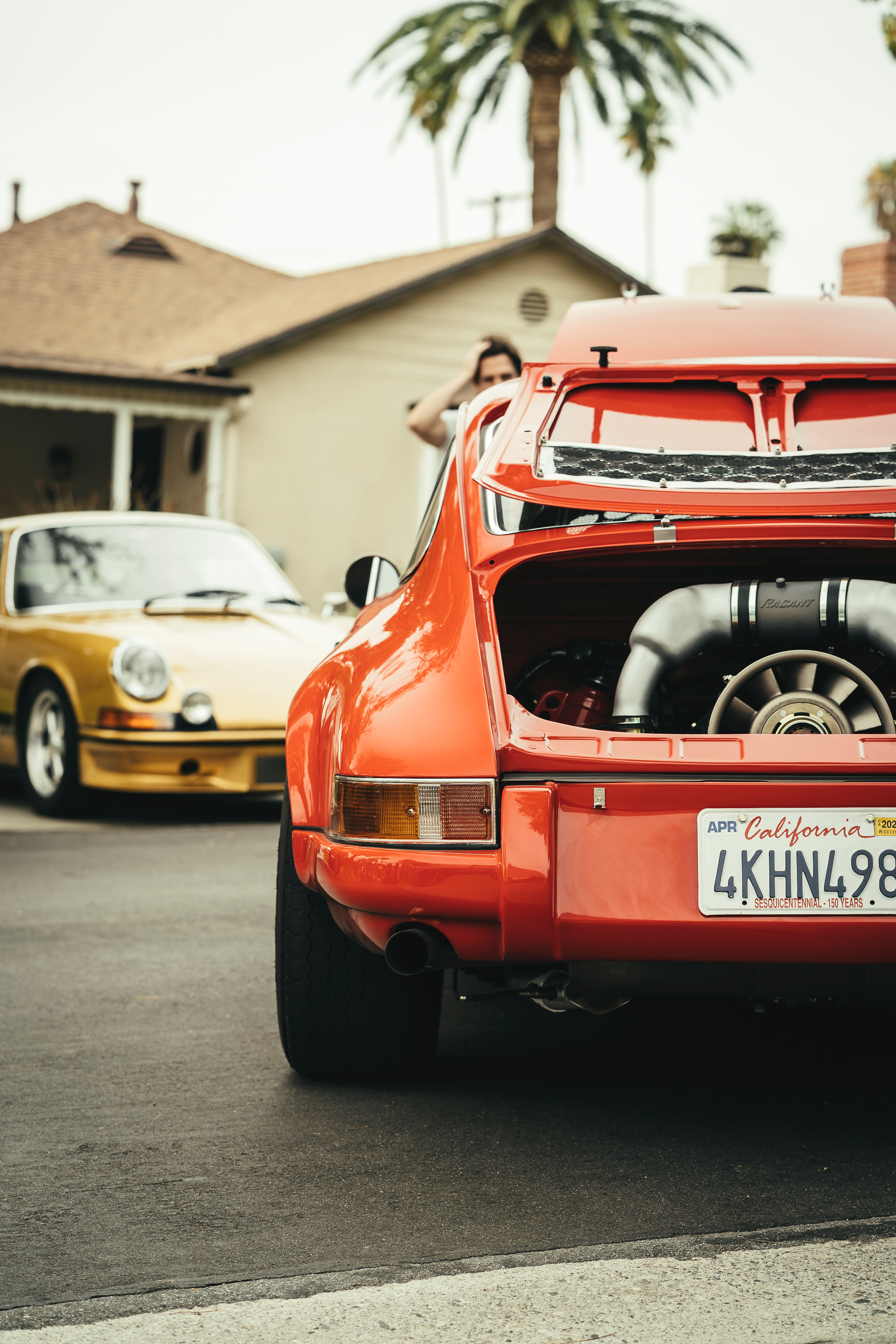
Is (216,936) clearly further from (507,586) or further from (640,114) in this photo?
(640,114)

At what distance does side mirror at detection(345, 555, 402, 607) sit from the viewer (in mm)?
4426

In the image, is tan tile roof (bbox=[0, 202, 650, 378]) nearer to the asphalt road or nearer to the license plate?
the asphalt road

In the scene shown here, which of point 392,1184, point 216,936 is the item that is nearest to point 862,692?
point 392,1184

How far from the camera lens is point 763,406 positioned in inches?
140

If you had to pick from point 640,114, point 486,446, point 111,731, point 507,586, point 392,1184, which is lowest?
point 392,1184

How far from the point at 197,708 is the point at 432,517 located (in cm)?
372

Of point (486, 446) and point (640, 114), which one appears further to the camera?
point (640, 114)

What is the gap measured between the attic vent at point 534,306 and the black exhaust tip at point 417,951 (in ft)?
64.2

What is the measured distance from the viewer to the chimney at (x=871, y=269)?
16.5m

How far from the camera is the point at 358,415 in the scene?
20844 millimetres

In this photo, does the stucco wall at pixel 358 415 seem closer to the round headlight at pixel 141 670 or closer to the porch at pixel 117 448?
the porch at pixel 117 448

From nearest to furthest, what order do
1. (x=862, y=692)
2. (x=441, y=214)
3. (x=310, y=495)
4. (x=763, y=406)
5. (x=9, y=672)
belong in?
(x=862, y=692)
(x=763, y=406)
(x=9, y=672)
(x=310, y=495)
(x=441, y=214)

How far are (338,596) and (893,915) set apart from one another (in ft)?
14.1

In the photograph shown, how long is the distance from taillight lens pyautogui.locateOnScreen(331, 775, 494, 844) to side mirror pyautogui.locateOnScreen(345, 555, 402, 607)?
129 cm
